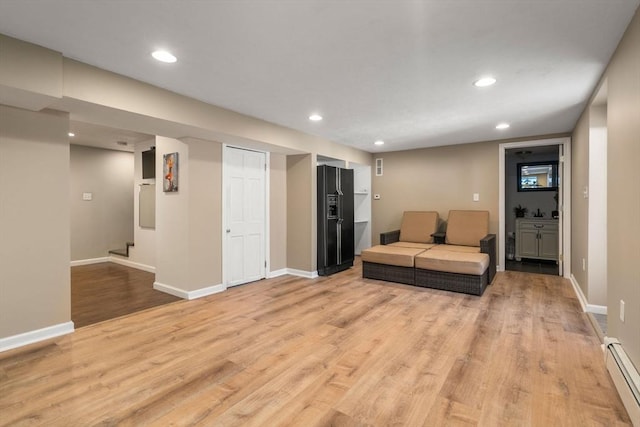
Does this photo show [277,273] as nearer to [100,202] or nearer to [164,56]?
[164,56]

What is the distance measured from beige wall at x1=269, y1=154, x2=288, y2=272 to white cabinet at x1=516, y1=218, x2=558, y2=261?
4.77 meters

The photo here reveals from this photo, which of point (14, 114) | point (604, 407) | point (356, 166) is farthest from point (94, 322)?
point (356, 166)

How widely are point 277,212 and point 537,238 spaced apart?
510 cm

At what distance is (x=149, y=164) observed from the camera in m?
5.39

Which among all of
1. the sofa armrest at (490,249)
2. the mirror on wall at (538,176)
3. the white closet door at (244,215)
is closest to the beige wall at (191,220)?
the white closet door at (244,215)

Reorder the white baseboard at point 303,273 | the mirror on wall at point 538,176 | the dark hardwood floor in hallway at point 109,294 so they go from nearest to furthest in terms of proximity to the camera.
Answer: the dark hardwood floor in hallway at point 109,294, the white baseboard at point 303,273, the mirror on wall at point 538,176

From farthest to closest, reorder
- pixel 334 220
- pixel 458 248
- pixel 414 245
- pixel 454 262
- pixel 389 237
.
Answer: pixel 389 237 < pixel 414 245 < pixel 334 220 < pixel 458 248 < pixel 454 262

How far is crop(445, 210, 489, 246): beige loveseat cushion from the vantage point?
5094mm

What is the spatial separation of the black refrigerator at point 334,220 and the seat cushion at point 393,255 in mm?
609

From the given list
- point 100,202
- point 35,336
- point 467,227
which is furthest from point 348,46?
point 100,202

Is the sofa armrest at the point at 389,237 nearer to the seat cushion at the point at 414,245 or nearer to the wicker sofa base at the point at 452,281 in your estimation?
the seat cushion at the point at 414,245

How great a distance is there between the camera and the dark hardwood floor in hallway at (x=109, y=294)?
3320 millimetres

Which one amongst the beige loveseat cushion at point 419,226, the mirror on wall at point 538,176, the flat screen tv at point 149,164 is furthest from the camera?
the mirror on wall at point 538,176

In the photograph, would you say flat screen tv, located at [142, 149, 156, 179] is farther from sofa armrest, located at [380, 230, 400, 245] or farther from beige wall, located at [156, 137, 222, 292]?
sofa armrest, located at [380, 230, 400, 245]
